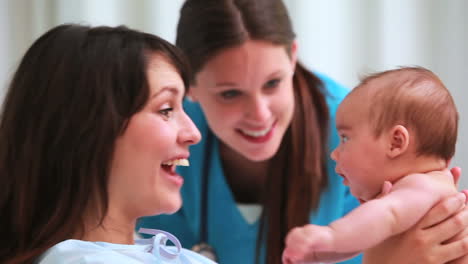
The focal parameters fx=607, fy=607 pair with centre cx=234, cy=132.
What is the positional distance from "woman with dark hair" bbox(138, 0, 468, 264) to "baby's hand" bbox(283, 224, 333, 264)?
80cm

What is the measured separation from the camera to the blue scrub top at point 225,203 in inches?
76.6

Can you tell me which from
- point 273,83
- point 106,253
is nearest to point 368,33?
point 273,83

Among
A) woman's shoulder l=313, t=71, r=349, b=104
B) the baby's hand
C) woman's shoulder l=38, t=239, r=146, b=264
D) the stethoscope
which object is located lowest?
the stethoscope

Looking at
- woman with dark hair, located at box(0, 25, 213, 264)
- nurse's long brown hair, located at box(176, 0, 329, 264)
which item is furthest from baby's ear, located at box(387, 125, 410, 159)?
nurse's long brown hair, located at box(176, 0, 329, 264)

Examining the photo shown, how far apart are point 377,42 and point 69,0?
1364 millimetres

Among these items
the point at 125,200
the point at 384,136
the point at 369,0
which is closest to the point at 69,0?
the point at 369,0

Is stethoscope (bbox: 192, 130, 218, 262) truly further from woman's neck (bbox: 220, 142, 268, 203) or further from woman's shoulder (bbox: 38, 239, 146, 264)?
woman's shoulder (bbox: 38, 239, 146, 264)

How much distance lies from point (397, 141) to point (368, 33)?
1484 millimetres

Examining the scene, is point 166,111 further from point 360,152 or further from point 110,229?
point 360,152

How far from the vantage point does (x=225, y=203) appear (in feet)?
6.49

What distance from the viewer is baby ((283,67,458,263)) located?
1.05 metres

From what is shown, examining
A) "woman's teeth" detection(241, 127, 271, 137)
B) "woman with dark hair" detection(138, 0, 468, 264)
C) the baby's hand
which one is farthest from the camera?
"woman's teeth" detection(241, 127, 271, 137)

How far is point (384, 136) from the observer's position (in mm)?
1084

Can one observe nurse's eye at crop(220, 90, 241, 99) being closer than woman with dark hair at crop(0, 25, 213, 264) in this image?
No
